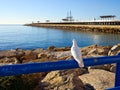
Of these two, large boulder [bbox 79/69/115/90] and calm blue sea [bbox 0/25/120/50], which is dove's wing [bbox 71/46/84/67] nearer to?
large boulder [bbox 79/69/115/90]

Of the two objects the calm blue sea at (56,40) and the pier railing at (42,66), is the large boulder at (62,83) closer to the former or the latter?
the pier railing at (42,66)

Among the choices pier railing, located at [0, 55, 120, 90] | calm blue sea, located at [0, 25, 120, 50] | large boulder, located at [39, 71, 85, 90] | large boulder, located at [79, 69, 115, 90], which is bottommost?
calm blue sea, located at [0, 25, 120, 50]

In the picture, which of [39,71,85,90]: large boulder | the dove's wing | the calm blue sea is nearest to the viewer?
the dove's wing

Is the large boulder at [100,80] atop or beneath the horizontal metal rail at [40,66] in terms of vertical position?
beneath

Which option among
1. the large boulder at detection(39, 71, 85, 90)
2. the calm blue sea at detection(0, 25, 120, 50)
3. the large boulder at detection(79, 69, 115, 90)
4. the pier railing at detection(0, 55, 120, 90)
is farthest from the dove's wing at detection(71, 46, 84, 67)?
the calm blue sea at detection(0, 25, 120, 50)

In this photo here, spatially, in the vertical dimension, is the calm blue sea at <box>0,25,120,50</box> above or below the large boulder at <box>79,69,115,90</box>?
below

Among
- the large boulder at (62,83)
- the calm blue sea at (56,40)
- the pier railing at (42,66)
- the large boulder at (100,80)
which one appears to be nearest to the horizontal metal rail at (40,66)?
the pier railing at (42,66)

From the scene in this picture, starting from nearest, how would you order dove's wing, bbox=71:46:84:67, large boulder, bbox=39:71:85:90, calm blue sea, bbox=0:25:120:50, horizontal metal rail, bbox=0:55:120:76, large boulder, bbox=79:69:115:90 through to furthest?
horizontal metal rail, bbox=0:55:120:76
dove's wing, bbox=71:46:84:67
large boulder, bbox=39:71:85:90
large boulder, bbox=79:69:115:90
calm blue sea, bbox=0:25:120:50

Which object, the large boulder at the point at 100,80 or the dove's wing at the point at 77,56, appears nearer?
the dove's wing at the point at 77,56

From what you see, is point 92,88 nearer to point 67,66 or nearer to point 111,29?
point 67,66

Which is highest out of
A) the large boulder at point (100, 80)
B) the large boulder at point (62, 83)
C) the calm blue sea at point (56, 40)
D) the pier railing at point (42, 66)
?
the pier railing at point (42, 66)

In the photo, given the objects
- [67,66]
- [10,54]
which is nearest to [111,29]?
[10,54]

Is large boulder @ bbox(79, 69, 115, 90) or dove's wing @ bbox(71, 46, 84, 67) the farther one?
large boulder @ bbox(79, 69, 115, 90)

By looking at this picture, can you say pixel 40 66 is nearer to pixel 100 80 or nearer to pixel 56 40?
pixel 100 80
